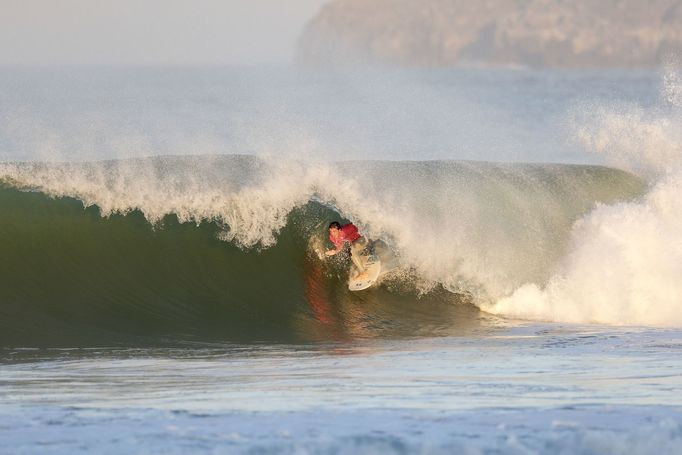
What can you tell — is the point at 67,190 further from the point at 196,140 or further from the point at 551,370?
the point at 196,140

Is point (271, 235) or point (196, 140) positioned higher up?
point (196, 140)

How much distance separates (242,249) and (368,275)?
1.71 meters

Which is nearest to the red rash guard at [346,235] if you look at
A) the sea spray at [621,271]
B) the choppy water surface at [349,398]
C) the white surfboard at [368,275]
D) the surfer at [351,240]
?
the surfer at [351,240]

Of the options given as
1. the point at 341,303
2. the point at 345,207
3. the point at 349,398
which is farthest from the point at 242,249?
the point at 349,398

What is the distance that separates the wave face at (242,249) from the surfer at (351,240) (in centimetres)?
37

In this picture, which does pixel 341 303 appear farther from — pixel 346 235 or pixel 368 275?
pixel 346 235

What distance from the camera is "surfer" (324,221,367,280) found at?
13.0m

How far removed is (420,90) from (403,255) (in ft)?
107

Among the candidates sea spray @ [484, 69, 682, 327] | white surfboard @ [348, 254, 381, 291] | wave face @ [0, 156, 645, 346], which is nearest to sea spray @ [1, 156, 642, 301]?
A: wave face @ [0, 156, 645, 346]

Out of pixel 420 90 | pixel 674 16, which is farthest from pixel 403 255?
pixel 674 16

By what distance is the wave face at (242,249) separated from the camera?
12.5 meters

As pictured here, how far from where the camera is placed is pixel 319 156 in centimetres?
1656

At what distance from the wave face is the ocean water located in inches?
1.3

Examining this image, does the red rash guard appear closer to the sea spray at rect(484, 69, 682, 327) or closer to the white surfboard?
the white surfboard
